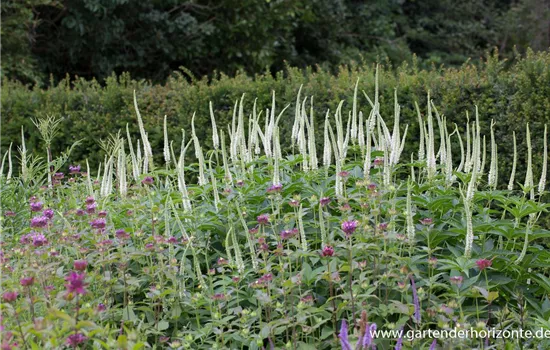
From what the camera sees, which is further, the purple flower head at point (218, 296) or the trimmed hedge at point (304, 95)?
the trimmed hedge at point (304, 95)

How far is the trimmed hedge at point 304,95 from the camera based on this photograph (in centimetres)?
613

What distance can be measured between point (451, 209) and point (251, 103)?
12.7ft

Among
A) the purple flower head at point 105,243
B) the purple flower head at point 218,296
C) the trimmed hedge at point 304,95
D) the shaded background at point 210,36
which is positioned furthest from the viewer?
the shaded background at point 210,36

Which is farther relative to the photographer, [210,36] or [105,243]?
[210,36]

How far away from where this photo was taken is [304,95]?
7.15 meters

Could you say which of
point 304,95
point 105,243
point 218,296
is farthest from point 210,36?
point 218,296

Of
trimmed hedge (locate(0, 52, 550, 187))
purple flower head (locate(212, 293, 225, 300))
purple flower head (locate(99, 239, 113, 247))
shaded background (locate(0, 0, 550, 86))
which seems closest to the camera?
purple flower head (locate(212, 293, 225, 300))

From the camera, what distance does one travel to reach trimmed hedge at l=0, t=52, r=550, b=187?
20.1 feet

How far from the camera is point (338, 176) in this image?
3820mm

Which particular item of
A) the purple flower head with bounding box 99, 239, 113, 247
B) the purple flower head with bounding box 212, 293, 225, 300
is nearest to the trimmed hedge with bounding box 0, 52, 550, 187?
the purple flower head with bounding box 99, 239, 113, 247

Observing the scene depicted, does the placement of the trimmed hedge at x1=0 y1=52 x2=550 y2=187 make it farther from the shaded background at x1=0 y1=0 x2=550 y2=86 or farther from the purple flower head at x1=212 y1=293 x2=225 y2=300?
the purple flower head at x1=212 y1=293 x2=225 y2=300

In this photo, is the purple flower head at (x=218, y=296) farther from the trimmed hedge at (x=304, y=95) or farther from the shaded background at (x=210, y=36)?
the shaded background at (x=210, y=36)

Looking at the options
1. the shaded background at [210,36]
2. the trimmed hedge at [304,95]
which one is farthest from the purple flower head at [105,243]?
the shaded background at [210,36]

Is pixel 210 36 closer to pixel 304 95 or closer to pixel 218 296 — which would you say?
pixel 304 95
